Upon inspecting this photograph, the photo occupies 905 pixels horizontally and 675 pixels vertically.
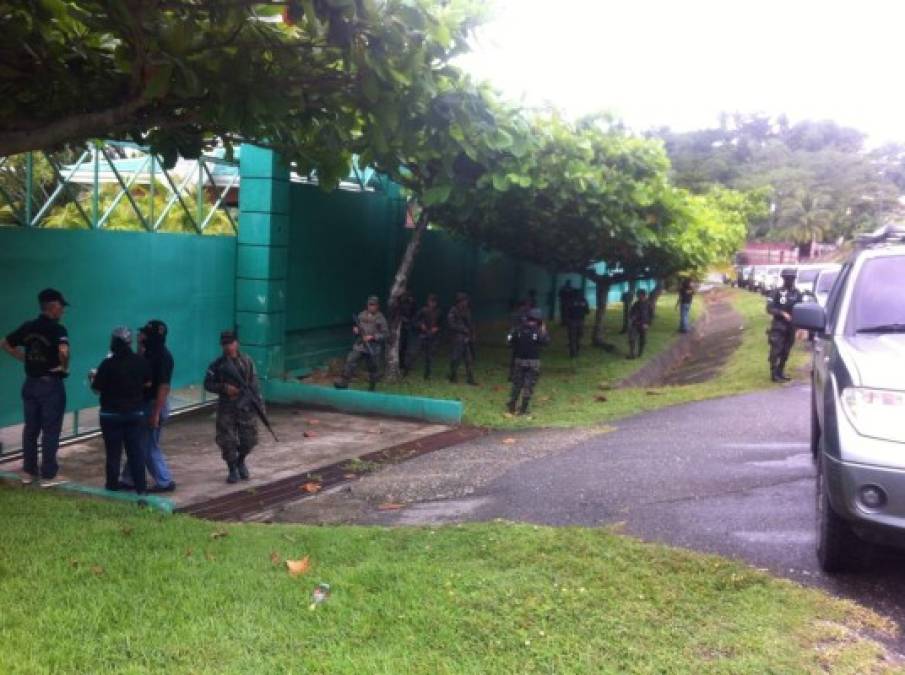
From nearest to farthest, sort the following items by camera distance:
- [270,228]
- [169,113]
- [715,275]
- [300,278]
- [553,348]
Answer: [169,113]
[270,228]
[300,278]
[553,348]
[715,275]

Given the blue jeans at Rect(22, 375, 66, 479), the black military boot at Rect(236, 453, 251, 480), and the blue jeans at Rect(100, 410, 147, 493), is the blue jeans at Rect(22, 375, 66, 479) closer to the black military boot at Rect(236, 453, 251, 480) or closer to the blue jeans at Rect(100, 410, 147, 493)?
the blue jeans at Rect(100, 410, 147, 493)

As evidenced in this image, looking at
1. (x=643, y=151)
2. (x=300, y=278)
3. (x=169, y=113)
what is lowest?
(x=300, y=278)

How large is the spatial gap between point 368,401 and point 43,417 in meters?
4.99

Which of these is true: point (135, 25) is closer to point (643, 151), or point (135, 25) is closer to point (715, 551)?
point (715, 551)

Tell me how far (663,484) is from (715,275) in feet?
209

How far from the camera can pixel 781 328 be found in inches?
531

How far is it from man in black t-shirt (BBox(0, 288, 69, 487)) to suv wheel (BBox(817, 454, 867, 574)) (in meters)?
5.97

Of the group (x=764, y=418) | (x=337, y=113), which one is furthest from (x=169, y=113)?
(x=764, y=418)

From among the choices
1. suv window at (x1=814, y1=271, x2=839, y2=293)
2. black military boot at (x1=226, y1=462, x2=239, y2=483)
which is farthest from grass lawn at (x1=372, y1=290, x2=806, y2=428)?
black military boot at (x1=226, y1=462, x2=239, y2=483)

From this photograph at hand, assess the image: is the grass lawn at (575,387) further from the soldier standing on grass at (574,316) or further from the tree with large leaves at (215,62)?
the tree with large leaves at (215,62)

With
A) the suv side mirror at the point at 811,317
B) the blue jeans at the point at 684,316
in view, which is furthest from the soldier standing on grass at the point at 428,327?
the blue jeans at the point at 684,316

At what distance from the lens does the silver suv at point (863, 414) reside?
12.9 ft

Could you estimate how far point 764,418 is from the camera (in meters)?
10.6

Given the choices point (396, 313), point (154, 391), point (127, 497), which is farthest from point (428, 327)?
point (127, 497)
